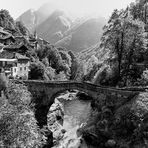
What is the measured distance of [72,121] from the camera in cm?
3944

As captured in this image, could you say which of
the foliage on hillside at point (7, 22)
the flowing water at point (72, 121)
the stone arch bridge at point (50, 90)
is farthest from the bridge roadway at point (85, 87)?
the foliage on hillside at point (7, 22)

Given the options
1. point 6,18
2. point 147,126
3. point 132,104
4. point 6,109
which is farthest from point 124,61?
point 6,18

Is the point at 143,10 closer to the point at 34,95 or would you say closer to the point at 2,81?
the point at 34,95

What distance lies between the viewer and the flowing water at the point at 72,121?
3050cm

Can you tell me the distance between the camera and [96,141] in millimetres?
27797

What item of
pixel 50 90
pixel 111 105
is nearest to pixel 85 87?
pixel 111 105

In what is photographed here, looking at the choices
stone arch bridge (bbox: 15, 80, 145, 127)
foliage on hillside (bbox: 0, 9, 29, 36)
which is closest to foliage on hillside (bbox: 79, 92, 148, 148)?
stone arch bridge (bbox: 15, 80, 145, 127)

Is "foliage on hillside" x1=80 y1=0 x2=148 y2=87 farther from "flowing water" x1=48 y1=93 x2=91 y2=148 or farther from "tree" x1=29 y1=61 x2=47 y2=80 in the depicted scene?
"tree" x1=29 y1=61 x2=47 y2=80

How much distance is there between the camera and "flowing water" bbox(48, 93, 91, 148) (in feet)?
100

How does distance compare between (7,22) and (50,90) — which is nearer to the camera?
(50,90)

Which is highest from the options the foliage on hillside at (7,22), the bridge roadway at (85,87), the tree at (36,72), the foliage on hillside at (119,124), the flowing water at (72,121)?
the foliage on hillside at (7,22)

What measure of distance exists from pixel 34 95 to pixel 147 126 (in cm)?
2115

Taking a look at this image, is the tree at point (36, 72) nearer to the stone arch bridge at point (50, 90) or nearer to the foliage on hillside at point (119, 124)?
the stone arch bridge at point (50, 90)

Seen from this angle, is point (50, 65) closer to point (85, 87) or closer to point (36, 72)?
point (36, 72)
